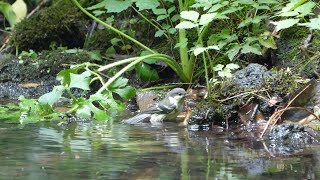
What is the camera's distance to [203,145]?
3.50 m

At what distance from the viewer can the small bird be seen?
4.67 m

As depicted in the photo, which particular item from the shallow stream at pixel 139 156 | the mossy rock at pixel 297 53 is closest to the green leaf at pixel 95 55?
the mossy rock at pixel 297 53

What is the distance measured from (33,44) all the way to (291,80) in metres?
3.80

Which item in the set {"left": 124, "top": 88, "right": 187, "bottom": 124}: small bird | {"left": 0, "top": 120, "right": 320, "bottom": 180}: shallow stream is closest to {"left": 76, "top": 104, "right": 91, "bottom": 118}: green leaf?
{"left": 0, "top": 120, "right": 320, "bottom": 180}: shallow stream

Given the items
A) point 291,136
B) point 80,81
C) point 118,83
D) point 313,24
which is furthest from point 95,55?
point 291,136

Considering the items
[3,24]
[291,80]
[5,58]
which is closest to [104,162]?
[291,80]

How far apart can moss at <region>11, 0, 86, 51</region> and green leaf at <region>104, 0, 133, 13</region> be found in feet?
6.97

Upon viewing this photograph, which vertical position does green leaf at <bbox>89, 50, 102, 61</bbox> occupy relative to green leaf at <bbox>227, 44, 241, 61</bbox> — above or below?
above

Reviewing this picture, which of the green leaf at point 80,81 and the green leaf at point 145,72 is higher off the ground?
the green leaf at point 145,72

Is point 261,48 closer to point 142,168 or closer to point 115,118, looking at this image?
point 115,118

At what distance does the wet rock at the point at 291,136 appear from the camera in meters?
3.52

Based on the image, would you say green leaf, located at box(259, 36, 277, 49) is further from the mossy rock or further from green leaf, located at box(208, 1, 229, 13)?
green leaf, located at box(208, 1, 229, 13)

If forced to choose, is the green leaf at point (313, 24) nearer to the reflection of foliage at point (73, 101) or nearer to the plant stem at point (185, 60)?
the reflection of foliage at point (73, 101)

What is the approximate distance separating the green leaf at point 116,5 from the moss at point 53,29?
213cm
